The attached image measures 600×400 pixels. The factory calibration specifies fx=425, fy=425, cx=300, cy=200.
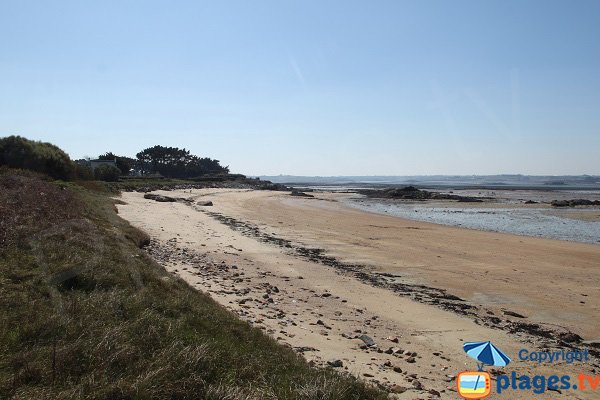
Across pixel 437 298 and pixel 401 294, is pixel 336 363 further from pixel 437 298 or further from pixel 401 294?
pixel 437 298

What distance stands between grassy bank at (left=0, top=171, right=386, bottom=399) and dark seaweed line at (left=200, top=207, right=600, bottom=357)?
508 centimetres

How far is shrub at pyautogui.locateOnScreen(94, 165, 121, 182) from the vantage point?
5872 centimetres

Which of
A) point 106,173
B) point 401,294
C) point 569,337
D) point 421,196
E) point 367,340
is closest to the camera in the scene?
point 367,340

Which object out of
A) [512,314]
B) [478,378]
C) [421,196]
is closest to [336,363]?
[478,378]

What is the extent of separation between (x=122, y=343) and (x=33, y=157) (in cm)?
3710

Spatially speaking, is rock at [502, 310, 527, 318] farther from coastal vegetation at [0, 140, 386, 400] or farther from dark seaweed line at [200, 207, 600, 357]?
coastal vegetation at [0, 140, 386, 400]

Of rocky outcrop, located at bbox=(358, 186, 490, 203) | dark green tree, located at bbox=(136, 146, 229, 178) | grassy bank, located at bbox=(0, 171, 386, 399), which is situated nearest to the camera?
grassy bank, located at bbox=(0, 171, 386, 399)

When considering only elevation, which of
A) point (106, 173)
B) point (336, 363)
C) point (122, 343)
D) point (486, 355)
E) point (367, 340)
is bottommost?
point (367, 340)

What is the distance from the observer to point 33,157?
35188 millimetres

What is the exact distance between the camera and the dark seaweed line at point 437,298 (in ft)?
26.0

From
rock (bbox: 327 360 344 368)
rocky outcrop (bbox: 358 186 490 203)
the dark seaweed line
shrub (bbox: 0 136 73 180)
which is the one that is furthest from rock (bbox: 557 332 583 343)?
rocky outcrop (bbox: 358 186 490 203)

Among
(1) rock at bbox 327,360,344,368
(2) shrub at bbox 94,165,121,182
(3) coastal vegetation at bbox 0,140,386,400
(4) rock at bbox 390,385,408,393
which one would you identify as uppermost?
(2) shrub at bbox 94,165,121,182

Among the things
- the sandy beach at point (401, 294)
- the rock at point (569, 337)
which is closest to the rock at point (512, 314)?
the sandy beach at point (401, 294)

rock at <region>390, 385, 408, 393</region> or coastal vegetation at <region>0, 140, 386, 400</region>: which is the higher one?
coastal vegetation at <region>0, 140, 386, 400</region>
